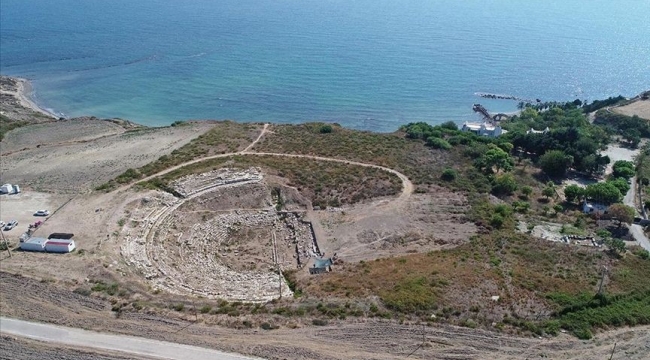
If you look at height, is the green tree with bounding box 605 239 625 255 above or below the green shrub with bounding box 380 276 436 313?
below

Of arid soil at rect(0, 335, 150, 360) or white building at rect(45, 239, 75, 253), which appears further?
white building at rect(45, 239, 75, 253)

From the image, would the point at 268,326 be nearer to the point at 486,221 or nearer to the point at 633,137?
the point at 486,221

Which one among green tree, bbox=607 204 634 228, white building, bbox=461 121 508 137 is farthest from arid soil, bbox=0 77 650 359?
white building, bbox=461 121 508 137

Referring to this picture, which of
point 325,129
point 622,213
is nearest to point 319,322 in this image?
point 622,213

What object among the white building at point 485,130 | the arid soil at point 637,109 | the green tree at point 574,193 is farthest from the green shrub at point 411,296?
the arid soil at point 637,109

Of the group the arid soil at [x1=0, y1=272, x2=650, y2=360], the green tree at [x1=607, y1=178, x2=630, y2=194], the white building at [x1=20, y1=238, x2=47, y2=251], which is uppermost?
the white building at [x1=20, y1=238, x2=47, y2=251]

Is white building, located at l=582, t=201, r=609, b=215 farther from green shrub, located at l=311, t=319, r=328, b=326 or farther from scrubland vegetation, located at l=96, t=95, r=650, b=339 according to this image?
green shrub, located at l=311, t=319, r=328, b=326
